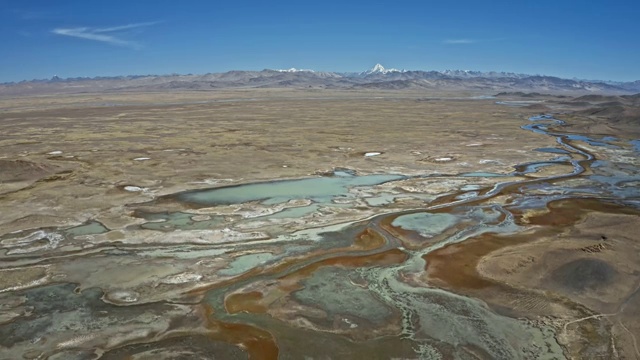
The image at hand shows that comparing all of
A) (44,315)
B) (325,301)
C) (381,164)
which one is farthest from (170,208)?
(381,164)

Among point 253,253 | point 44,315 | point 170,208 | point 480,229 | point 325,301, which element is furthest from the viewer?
point 170,208

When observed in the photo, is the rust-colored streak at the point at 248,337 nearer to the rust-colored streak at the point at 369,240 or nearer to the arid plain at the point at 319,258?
the arid plain at the point at 319,258

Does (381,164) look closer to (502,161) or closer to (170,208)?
(502,161)

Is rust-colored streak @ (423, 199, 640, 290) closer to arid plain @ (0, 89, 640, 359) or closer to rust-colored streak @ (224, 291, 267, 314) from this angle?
arid plain @ (0, 89, 640, 359)

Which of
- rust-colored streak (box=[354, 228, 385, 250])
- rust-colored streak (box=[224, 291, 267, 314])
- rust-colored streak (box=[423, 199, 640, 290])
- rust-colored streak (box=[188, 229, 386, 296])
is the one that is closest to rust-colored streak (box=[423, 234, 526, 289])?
rust-colored streak (box=[423, 199, 640, 290])

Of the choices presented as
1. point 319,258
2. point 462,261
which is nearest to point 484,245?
point 462,261

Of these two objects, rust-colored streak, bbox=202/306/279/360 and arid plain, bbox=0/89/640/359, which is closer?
rust-colored streak, bbox=202/306/279/360
